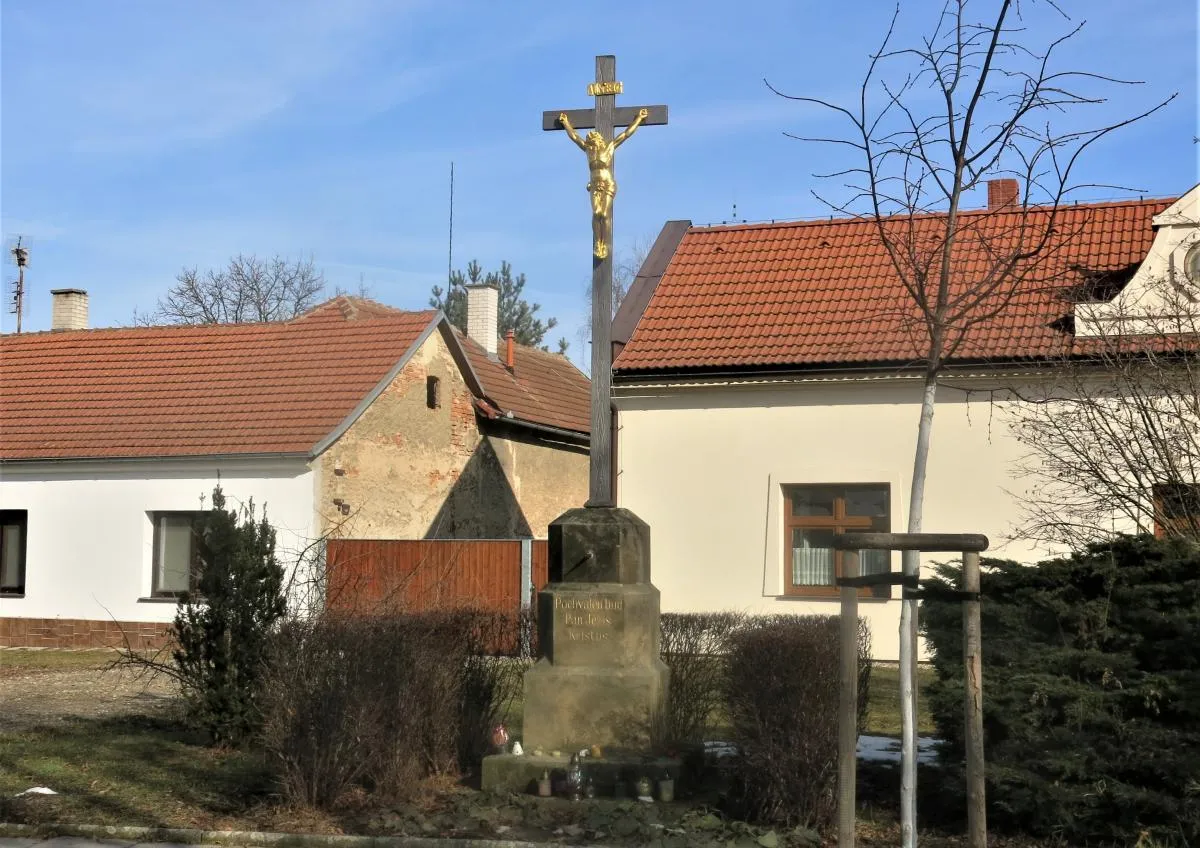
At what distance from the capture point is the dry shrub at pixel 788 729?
288 inches

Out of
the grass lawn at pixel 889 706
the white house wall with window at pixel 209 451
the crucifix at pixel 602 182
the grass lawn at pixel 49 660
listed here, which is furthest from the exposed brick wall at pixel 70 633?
the crucifix at pixel 602 182

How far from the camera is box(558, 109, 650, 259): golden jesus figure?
9570 millimetres

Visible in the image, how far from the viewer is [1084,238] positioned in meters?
19.0

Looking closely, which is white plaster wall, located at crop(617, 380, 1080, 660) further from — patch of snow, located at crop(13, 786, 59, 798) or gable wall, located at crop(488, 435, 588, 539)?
patch of snow, located at crop(13, 786, 59, 798)

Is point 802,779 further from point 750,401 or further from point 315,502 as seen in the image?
point 315,502

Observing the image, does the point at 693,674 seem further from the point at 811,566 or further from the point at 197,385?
the point at 197,385

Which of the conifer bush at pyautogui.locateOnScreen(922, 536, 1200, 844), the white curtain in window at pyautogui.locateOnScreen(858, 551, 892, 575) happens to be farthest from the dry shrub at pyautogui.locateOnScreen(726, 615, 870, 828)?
the white curtain in window at pyautogui.locateOnScreen(858, 551, 892, 575)

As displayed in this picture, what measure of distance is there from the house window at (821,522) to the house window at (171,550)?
9888mm

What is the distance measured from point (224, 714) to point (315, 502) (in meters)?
9.88

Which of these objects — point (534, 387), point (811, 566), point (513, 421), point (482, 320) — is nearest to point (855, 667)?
point (811, 566)

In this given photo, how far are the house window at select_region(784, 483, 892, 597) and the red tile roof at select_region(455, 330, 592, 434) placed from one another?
7.76 m

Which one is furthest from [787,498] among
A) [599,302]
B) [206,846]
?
[206,846]

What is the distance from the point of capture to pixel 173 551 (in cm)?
2145

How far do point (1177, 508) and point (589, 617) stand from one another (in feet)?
13.8
